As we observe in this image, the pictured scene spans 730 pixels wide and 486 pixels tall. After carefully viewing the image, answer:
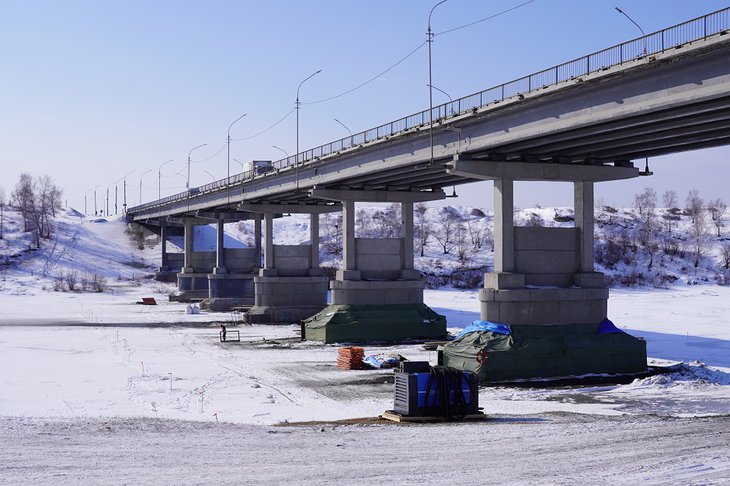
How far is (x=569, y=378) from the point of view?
34.6 m

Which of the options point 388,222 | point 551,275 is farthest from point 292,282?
point 388,222

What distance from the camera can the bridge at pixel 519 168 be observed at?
91.5ft

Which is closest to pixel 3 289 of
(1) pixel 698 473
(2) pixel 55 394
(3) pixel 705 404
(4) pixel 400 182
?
(4) pixel 400 182

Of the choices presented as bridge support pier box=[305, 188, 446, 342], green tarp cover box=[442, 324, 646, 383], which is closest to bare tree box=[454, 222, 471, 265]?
bridge support pier box=[305, 188, 446, 342]

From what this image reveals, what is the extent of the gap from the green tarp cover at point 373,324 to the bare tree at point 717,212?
114 m

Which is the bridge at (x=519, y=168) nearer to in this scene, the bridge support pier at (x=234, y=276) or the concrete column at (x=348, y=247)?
the concrete column at (x=348, y=247)

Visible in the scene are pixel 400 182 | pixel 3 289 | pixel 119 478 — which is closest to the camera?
pixel 119 478

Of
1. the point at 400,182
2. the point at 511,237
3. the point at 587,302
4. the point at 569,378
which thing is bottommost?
the point at 569,378

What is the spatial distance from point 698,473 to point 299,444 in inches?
332

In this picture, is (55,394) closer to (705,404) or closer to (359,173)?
(705,404)

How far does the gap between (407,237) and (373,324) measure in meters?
7.79

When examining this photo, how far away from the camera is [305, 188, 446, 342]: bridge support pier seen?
51.5 meters

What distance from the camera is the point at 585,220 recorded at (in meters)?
39.2

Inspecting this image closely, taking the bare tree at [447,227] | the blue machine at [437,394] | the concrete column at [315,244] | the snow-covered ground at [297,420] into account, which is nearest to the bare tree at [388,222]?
the bare tree at [447,227]
